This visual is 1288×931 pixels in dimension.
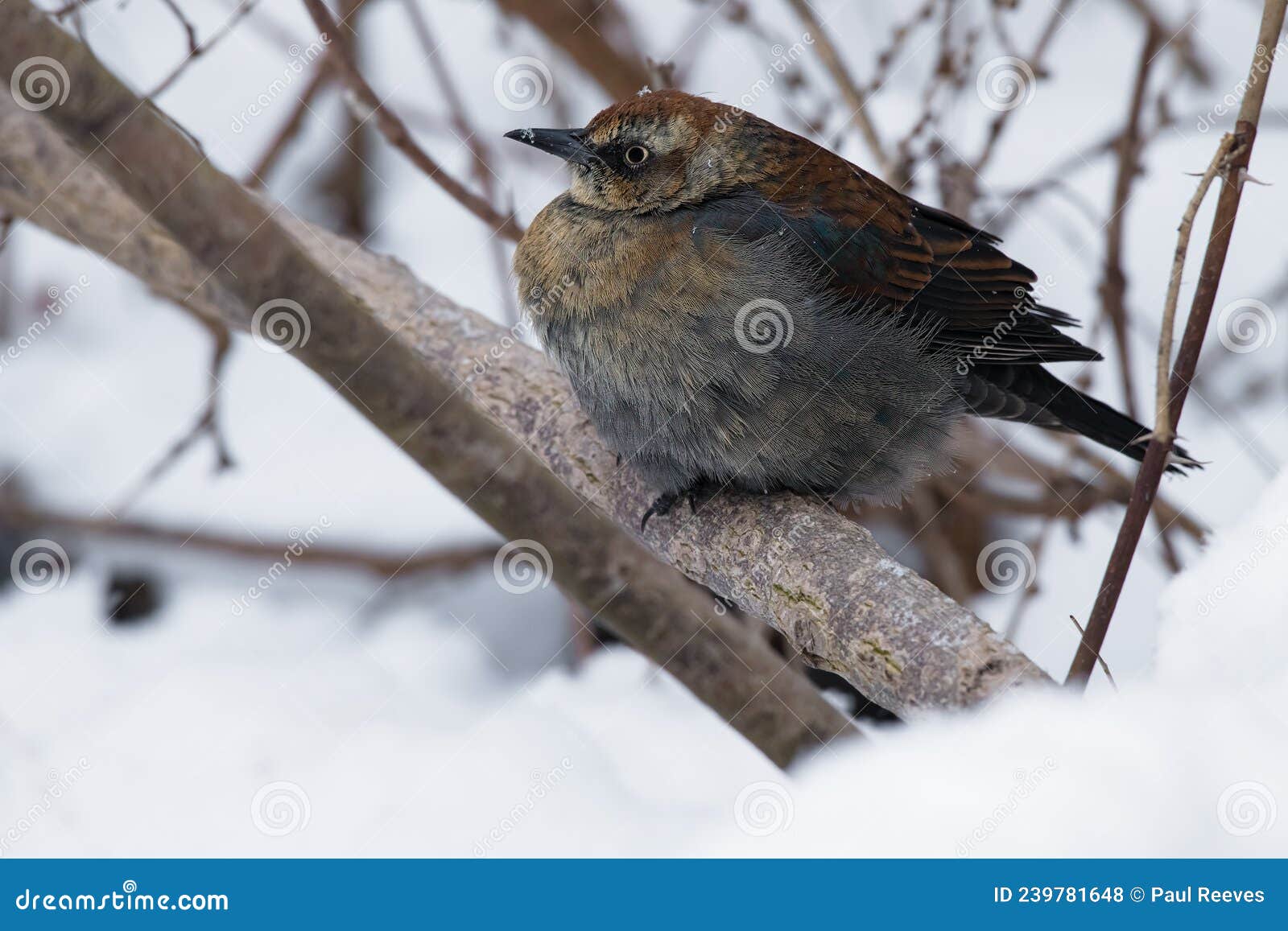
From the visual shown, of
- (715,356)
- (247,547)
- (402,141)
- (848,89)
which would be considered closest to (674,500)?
(715,356)

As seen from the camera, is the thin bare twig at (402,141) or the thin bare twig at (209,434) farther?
the thin bare twig at (209,434)

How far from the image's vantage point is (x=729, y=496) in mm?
3010

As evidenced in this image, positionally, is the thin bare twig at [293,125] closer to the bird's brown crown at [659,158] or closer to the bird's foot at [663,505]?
the bird's brown crown at [659,158]

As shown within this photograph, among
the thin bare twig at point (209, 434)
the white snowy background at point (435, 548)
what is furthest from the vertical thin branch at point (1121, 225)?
the thin bare twig at point (209, 434)

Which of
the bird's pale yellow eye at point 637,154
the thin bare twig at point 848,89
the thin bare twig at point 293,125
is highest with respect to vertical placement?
the thin bare twig at point 848,89

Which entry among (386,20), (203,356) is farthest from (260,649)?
(386,20)

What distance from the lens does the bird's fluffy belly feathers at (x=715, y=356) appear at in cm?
285

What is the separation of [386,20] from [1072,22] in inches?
136

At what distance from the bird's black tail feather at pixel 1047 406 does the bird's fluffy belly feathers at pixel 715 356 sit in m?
0.44

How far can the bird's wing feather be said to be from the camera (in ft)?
10.0

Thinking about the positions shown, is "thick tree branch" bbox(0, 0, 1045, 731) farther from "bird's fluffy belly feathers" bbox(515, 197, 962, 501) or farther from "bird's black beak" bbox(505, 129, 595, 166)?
"bird's black beak" bbox(505, 129, 595, 166)

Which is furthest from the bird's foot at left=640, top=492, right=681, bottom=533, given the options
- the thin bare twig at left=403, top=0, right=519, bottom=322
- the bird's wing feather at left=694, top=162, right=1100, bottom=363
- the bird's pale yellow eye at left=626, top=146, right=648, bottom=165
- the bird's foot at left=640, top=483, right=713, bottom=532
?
the thin bare twig at left=403, top=0, right=519, bottom=322

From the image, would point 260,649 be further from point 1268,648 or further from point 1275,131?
point 1275,131

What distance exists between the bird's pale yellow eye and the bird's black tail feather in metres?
1.09
